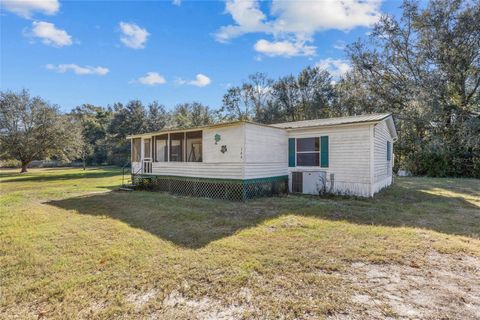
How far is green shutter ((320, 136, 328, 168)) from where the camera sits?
30.9ft

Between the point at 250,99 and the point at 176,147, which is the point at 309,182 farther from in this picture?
the point at 250,99

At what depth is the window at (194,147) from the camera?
36.8ft

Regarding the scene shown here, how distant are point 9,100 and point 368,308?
32175mm

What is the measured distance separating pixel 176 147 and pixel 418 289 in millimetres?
10573

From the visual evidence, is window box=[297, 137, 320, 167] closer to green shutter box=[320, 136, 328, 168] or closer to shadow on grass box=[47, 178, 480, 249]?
green shutter box=[320, 136, 328, 168]

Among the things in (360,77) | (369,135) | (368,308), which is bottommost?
(368,308)

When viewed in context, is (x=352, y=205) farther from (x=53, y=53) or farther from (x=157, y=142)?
(x=53, y=53)

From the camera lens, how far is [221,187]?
949 cm

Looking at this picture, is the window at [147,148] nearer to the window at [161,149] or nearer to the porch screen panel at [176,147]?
the window at [161,149]

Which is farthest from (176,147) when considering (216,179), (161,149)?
(216,179)

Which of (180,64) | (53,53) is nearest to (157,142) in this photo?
(53,53)

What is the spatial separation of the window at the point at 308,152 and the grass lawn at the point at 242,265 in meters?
3.38

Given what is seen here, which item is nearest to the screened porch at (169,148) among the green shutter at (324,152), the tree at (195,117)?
the green shutter at (324,152)

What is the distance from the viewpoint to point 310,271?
337 centimetres
